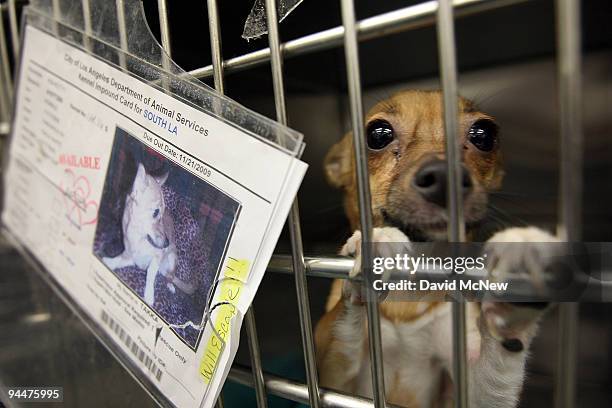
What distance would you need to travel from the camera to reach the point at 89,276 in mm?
540

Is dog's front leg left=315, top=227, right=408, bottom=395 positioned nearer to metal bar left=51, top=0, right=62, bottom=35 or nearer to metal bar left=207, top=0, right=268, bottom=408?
metal bar left=207, top=0, right=268, bottom=408

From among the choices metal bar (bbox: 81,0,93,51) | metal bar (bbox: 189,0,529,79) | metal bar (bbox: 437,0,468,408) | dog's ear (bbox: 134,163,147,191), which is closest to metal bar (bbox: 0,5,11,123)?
metal bar (bbox: 81,0,93,51)

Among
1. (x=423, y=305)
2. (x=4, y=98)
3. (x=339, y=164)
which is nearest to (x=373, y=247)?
(x=423, y=305)

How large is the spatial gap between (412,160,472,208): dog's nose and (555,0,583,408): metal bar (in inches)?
5.4

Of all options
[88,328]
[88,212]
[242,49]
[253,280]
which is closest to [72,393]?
[88,328]

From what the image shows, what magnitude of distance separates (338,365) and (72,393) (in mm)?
403

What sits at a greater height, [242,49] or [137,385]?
[242,49]

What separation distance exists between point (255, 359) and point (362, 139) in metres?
0.27

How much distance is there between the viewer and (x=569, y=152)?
0.83 ft

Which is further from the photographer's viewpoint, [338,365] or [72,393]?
[338,365]

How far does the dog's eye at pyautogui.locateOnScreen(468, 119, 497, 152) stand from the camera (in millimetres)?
468

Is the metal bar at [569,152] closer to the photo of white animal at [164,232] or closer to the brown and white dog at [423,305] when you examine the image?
the brown and white dog at [423,305]

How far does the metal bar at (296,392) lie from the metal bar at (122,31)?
40 cm

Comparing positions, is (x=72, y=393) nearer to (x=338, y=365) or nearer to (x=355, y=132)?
(x=338, y=365)
